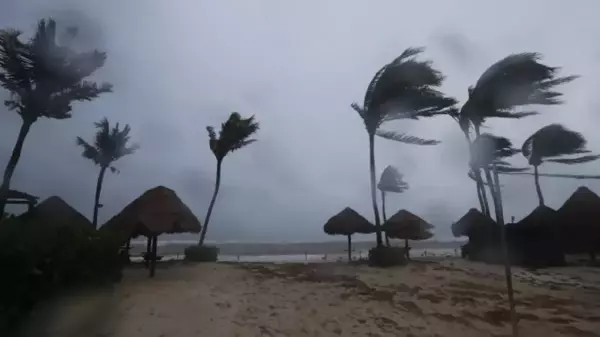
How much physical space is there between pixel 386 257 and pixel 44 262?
410 inches

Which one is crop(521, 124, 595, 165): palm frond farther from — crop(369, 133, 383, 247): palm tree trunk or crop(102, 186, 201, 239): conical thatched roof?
crop(102, 186, 201, 239): conical thatched roof

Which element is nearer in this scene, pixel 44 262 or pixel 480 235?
pixel 44 262

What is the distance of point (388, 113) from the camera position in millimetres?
15680

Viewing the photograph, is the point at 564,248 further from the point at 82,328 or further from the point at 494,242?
the point at 82,328

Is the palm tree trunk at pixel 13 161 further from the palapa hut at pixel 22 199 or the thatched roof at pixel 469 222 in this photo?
the thatched roof at pixel 469 222

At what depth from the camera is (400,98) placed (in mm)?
15289

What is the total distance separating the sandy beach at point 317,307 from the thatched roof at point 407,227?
7.06 meters

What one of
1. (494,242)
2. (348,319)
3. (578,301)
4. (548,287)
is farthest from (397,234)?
(348,319)

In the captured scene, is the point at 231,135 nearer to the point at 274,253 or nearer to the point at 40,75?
the point at 40,75

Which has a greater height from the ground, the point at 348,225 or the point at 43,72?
the point at 43,72

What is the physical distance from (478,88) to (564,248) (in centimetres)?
891

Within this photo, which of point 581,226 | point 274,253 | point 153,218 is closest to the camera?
point 153,218

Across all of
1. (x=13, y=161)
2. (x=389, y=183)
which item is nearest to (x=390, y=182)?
(x=389, y=183)

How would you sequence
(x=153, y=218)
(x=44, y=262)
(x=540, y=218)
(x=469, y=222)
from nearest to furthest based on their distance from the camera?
1. (x=44, y=262)
2. (x=153, y=218)
3. (x=540, y=218)
4. (x=469, y=222)
